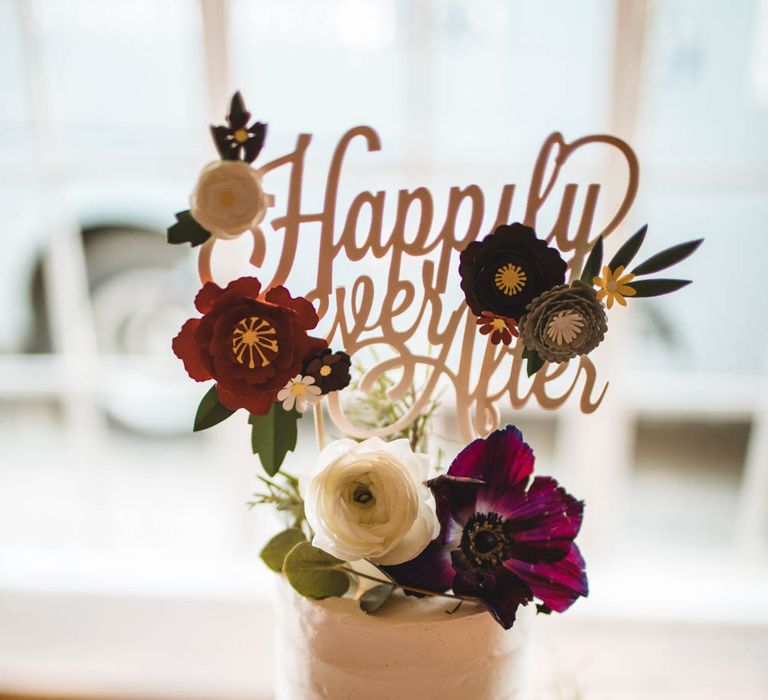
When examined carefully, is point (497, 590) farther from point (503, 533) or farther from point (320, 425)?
point (320, 425)

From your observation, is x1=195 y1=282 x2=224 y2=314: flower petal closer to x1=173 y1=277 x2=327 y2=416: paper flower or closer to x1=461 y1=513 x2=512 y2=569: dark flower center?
x1=173 y1=277 x2=327 y2=416: paper flower

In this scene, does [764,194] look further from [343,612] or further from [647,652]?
[343,612]

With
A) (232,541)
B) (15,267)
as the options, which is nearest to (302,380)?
(232,541)

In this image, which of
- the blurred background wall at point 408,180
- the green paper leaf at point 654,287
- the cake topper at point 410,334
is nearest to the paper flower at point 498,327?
the cake topper at point 410,334

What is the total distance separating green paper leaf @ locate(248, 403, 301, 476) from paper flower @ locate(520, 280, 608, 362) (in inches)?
8.8

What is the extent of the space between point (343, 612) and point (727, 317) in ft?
2.99

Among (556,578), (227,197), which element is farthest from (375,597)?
(227,197)

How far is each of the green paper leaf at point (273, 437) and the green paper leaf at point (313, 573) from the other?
75 mm

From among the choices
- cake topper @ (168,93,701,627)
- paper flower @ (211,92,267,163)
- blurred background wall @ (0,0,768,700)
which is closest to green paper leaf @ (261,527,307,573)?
→ cake topper @ (168,93,701,627)

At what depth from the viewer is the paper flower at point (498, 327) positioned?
0.62m

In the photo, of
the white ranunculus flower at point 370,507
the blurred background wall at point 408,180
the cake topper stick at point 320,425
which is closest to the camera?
the white ranunculus flower at point 370,507

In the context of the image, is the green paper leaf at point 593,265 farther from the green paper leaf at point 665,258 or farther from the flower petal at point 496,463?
the flower petal at point 496,463

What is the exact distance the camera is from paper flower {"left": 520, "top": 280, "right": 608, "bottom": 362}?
582 millimetres

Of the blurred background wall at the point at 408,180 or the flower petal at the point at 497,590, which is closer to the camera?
the flower petal at the point at 497,590
